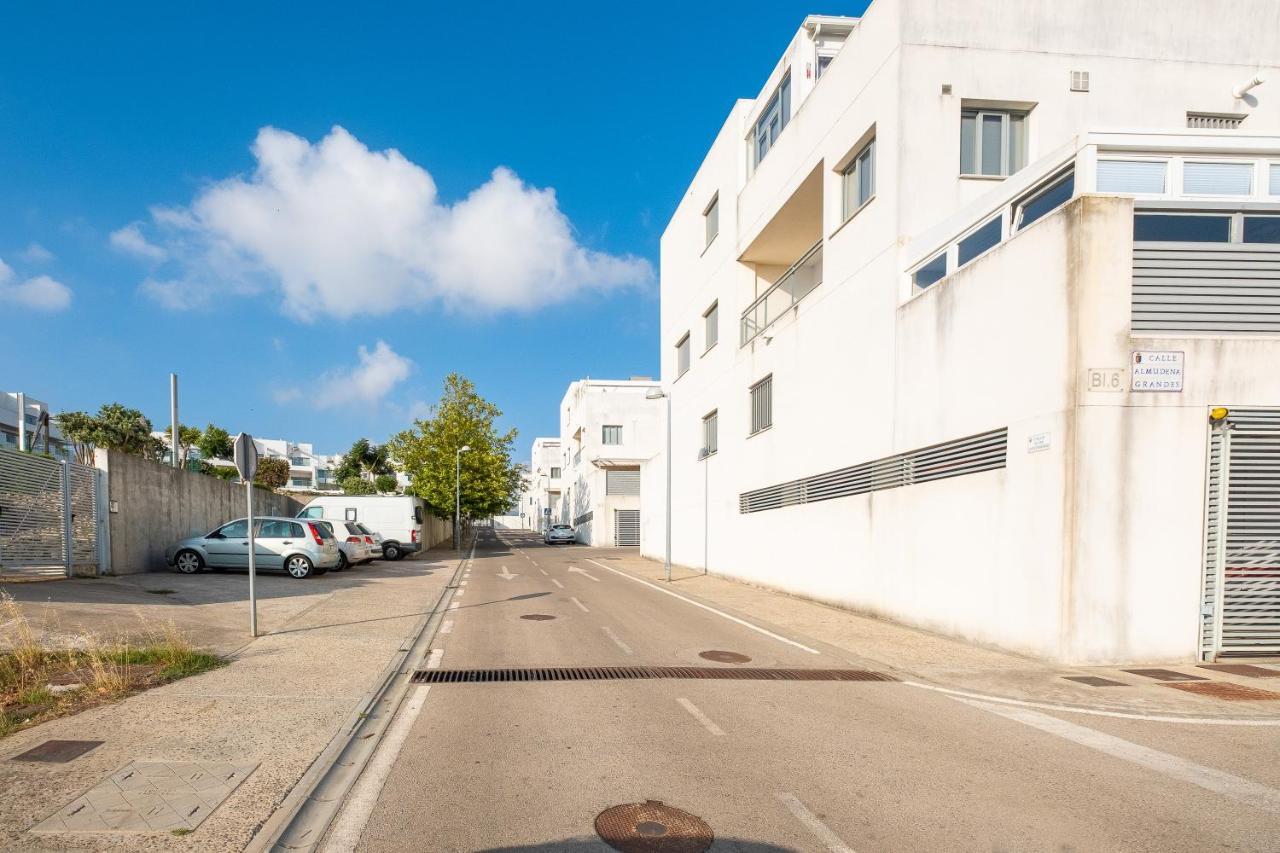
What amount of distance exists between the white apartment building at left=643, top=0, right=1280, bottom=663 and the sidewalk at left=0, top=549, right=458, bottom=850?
28.6ft

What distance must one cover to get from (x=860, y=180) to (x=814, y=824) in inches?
571

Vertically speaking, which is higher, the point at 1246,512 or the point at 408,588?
the point at 1246,512

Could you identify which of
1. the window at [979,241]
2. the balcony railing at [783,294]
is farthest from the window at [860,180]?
the window at [979,241]

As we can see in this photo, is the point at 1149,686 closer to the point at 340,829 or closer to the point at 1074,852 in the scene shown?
the point at 1074,852

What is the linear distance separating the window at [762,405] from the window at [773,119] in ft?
22.6

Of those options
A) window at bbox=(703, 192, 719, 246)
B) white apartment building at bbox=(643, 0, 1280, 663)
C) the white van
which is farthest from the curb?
the white van

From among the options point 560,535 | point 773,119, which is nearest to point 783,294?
point 773,119

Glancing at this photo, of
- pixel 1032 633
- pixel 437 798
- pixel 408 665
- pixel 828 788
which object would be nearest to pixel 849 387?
pixel 1032 633

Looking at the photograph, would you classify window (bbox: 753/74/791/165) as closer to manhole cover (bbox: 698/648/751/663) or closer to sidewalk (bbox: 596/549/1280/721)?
sidewalk (bbox: 596/549/1280/721)

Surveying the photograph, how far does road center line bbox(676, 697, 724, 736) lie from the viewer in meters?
6.42

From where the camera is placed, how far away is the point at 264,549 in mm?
20062

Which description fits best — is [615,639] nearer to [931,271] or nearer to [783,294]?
[931,271]

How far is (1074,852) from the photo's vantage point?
4129 mm

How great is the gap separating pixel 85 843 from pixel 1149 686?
9824 mm
